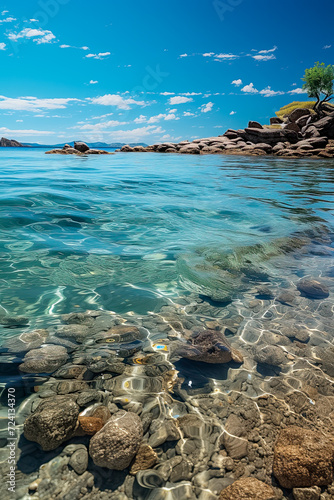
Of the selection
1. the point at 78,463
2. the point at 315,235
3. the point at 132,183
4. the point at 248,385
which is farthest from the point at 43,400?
the point at 132,183

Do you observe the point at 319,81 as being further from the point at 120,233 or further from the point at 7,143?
the point at 7,143

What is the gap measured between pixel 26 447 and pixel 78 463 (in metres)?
0.31

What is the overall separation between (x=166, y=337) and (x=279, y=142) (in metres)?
39.8

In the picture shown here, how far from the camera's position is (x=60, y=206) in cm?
687

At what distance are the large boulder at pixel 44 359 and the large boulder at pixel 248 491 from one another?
53.3 inches

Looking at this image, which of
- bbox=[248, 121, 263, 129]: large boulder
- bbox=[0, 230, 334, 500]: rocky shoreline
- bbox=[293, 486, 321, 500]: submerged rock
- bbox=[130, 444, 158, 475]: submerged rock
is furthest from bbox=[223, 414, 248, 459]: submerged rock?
bbox=[248, 121, 263, 129]: large boulder

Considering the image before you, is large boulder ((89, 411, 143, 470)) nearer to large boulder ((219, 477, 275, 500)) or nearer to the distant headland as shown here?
large boulder ((219, 477, 275, 500))

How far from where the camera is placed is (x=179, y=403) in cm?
187

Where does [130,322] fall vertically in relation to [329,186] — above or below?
below

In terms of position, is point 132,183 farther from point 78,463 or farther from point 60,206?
point 78,463

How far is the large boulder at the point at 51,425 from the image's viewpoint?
154 cm

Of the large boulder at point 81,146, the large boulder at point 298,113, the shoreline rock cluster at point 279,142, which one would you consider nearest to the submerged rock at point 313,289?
the shoreline rock cluster at point 279,142

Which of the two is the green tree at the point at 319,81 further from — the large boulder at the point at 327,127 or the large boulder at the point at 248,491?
the large boulder at the point at 248,491

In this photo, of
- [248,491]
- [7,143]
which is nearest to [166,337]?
[248,491]
